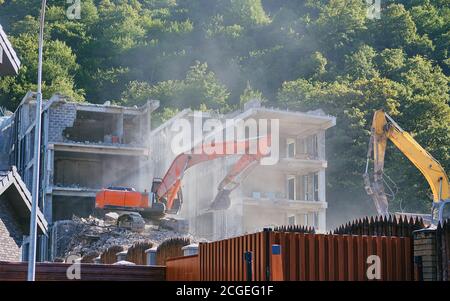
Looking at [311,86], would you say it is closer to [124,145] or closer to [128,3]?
[124,145]

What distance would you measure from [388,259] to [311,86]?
62759 mm

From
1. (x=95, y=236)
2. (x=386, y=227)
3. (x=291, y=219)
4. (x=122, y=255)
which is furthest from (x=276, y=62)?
(x=386, y=227)

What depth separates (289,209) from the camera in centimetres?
6150

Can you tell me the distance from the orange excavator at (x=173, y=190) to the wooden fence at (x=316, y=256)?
28.7 metres

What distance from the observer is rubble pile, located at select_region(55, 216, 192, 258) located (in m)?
47.8

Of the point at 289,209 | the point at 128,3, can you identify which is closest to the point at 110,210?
the point at 289,209

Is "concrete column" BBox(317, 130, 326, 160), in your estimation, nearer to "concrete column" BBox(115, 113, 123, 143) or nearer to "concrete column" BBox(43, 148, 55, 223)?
"concrete column" BBox(115, 113, 123, 143)

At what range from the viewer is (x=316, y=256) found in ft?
64.7

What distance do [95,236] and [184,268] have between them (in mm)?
25778

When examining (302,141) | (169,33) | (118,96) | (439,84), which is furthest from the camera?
(169,33)

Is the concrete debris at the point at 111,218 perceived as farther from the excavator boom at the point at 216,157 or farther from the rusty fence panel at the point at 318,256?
the rusty fence panel at the point at 318,256

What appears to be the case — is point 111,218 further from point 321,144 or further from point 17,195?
point 17,195

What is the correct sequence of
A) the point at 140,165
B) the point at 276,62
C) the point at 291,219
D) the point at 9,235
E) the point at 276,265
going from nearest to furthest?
the point at 276,265 < the point at 9,235 < the point at 140,165 < the point at 291,219 < the point at 276,62

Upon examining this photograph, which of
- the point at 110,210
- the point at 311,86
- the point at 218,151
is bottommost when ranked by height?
the point at 110,210
